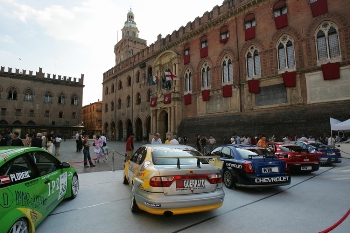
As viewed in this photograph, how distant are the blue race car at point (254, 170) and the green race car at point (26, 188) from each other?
4837 millimetres

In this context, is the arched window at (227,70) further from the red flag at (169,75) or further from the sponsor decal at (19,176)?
the sponsor decal at (19,176)

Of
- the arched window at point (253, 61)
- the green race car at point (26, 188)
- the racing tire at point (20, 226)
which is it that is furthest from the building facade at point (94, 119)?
the racing tire at point (20, 226)

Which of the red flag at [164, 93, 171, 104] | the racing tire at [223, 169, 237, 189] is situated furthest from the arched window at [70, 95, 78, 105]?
the racing tire at [223, 169, 237, 189]

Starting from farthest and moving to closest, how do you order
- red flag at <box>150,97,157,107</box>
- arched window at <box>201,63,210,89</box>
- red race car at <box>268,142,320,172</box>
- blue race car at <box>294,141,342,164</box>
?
red flag at <box>150,97,157,107</box> → arched window at <box>201,63,210,89</box> → blue race car at <box>294,141,342,164</box> → red race car at <box>268,142,320,172</box>

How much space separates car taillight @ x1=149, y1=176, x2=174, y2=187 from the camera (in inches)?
147

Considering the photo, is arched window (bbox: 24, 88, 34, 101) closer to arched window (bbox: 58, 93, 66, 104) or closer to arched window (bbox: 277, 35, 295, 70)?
arched window (bbox: 58, 93, 66, 104)

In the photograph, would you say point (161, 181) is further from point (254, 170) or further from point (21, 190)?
point (254, 170)

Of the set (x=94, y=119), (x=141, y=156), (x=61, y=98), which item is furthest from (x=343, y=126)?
(x=94, y=119)

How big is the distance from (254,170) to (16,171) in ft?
18.4

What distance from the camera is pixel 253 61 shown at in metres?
20.2

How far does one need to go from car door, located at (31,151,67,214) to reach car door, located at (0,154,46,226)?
175mm

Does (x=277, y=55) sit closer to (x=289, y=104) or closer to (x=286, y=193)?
(x=289, y=104)

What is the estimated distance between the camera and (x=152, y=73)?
32250 mm

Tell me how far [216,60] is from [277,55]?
6.69 m
